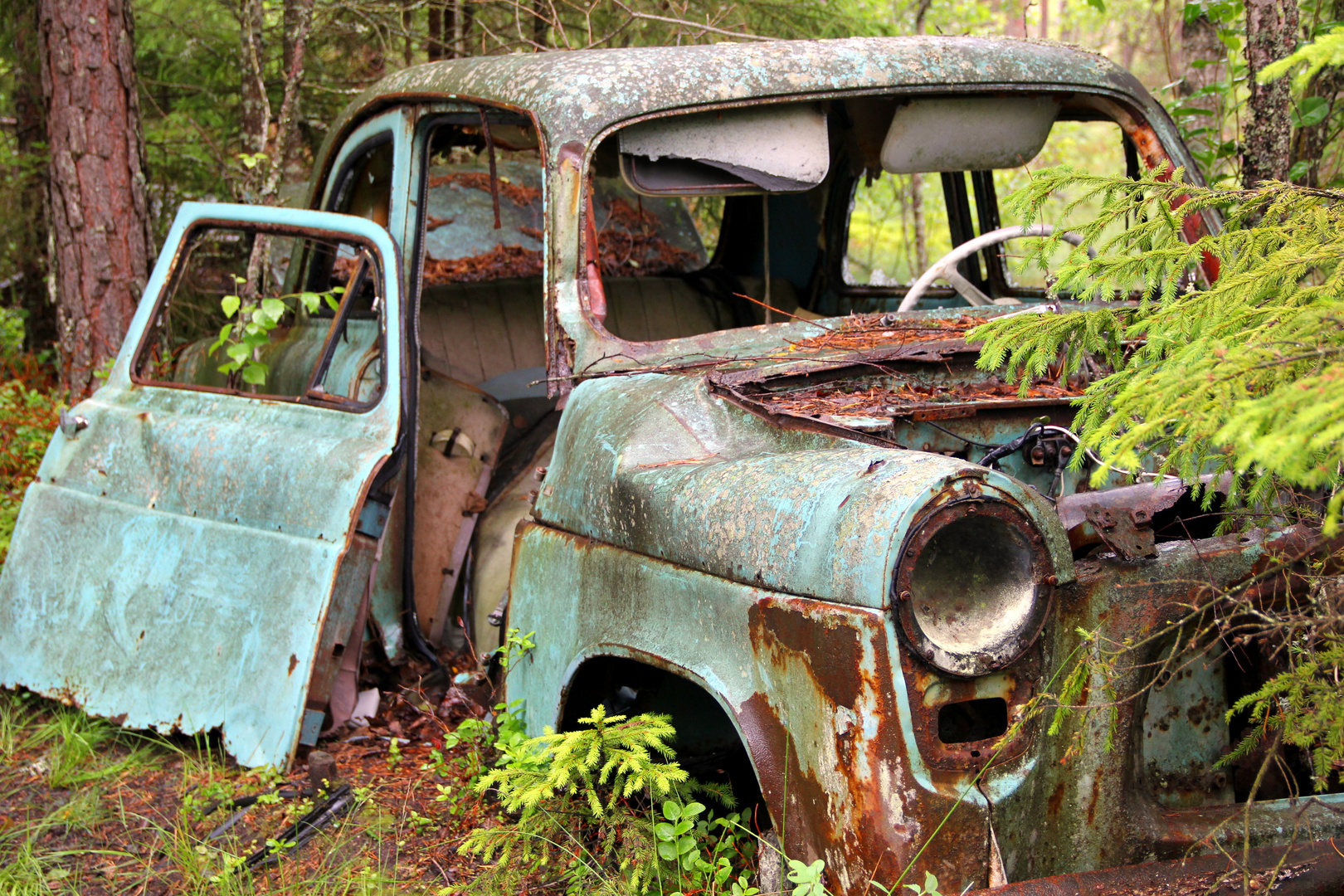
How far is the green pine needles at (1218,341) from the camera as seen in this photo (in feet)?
4.38

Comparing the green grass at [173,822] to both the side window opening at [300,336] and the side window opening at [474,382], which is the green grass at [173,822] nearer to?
the side window opening at [474,382]

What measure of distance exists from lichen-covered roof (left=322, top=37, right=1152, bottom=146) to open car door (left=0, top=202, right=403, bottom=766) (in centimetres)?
56

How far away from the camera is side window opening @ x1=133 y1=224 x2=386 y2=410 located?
130 inches

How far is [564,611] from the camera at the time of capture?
241 centimetres

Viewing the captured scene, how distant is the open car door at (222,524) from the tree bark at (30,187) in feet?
11.1

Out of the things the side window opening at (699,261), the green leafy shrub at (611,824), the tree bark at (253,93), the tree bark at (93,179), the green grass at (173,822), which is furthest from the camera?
the tree bark at (253,93)

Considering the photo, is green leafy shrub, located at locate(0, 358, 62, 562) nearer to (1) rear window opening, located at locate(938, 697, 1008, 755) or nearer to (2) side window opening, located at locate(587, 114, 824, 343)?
(2) side window opening, located at locate(587, 114, 824, 343)

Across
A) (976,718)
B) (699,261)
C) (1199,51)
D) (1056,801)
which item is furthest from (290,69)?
(1056,801)

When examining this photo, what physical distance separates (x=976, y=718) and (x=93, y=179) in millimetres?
5134

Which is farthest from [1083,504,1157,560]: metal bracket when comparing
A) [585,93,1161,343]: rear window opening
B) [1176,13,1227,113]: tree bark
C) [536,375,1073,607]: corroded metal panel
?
[1176,13,1227,113]: tree bark

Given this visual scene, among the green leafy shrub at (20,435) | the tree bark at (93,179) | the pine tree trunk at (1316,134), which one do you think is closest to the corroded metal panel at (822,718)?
the pine tree trunk at (1316,134)

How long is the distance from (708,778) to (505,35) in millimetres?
5274

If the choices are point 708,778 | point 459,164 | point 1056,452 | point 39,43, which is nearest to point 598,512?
point 708,778

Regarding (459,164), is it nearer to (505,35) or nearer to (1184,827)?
(505,35)
